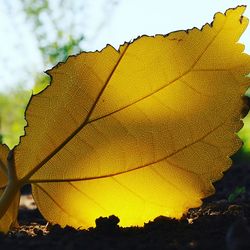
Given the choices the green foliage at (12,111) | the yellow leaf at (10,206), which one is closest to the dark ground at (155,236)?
the yellow leaf at (10,206)

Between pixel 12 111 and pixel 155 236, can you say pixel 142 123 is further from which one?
pixel 12 111

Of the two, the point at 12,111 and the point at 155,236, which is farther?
the point at 12,111

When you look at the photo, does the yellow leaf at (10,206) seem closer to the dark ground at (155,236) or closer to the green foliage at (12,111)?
the dark ground at (155,236)

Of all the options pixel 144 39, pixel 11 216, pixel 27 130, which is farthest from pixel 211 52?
pixel 11 216

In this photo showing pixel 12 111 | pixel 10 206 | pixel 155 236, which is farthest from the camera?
pixel 12 111

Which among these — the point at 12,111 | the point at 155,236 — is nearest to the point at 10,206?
the point at 155,236

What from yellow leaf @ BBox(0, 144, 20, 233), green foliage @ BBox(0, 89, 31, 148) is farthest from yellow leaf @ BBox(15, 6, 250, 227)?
green foliage @ BBox(0, 89, 31, 148)

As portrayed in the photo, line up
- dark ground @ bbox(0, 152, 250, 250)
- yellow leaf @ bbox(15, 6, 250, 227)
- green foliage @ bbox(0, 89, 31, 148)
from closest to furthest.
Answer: dark ground @ bbox(0, 152, 250, 250) < yellow leaf @ bbox(15, 6, 250, 227) < green foliage @ bbox(0, 89, 31, 148)

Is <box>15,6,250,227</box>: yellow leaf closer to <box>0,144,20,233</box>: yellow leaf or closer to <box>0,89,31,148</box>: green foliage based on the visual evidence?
<box>0,144,20,233</box>: yellow leaf
